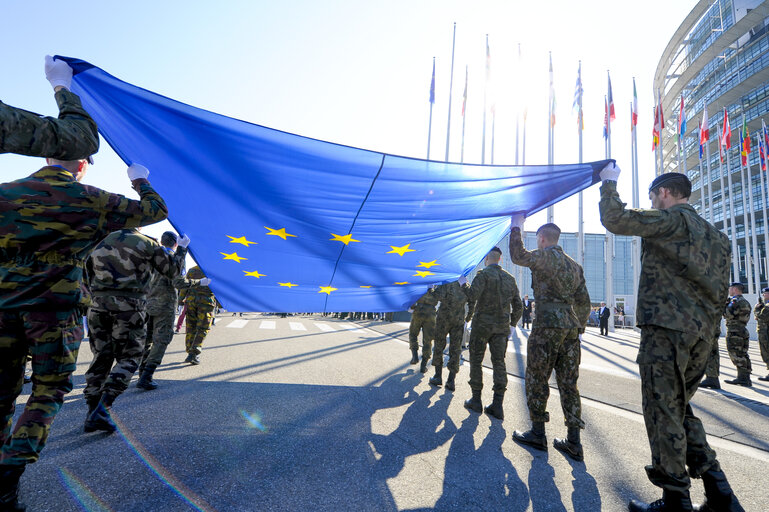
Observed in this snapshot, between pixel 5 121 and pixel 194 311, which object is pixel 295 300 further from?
pixel 5 121

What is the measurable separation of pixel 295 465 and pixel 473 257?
454 cm

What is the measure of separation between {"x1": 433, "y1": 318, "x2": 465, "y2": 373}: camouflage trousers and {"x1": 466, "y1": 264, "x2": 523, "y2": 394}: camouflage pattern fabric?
3.01 ft

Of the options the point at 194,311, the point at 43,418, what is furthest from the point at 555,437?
the point at 194,311

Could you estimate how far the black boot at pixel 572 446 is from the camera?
324 cm

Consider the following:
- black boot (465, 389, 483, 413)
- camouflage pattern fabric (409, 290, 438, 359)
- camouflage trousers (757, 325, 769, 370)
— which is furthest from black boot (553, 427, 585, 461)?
camouflage trousers (757, 325, 769, 370)

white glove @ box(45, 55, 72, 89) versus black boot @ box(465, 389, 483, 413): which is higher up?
white glove @ box(45, 55, 72, 89)

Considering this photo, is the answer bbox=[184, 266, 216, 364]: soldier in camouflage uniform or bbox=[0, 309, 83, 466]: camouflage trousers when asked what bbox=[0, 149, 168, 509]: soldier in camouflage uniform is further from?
bbox=[184, 266, 216, 364]: soldier in camouflage uniform

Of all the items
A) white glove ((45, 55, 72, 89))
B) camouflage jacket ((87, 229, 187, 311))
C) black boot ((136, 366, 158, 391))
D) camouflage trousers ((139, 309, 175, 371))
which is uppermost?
white glove ((45, 55, 72, 89))

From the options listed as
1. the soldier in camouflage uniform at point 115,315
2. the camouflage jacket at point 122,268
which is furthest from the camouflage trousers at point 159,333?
the camouflage jacket at point 122,268

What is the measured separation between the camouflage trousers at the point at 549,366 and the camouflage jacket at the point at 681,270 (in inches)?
41.1

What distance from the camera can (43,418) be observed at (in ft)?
6.63

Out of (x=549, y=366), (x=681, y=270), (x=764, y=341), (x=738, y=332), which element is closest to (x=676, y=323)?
(x=681, y=270)

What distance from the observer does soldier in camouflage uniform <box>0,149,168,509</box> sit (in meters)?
1.92

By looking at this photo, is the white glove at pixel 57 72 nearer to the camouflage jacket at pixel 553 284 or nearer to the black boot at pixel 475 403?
the camouflage jacket at pixel 553 284
